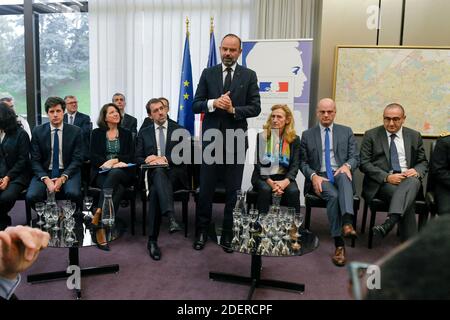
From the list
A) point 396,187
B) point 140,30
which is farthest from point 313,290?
point 140,30

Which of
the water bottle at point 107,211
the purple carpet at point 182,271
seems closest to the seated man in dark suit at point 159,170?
the purple carpet at point 182,271

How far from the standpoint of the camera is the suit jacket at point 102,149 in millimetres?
3877

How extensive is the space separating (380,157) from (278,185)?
40.0 inches

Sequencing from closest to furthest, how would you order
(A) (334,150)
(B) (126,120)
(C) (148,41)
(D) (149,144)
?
(A) (334,150), (D) (149,144), (B) (126,120), (C) (148,41)

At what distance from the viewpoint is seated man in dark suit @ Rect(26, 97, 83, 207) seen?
3.73 metres

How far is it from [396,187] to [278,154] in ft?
3.47

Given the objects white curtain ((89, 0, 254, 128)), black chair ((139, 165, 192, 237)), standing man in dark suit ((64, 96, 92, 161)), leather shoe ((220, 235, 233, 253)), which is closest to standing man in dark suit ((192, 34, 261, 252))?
black chair ((139, 165, 192, 237))

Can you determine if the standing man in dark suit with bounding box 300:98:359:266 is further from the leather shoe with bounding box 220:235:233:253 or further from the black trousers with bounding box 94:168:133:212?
the black trousers with bounding box 94:168:133:212

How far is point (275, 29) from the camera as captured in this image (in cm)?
546

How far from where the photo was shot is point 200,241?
11.3ft

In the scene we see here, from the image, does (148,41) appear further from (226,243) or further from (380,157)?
(226,243)

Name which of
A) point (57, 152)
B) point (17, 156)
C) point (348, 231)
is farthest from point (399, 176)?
point (17, 156)

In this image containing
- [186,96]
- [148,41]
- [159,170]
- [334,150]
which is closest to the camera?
[159,170]
